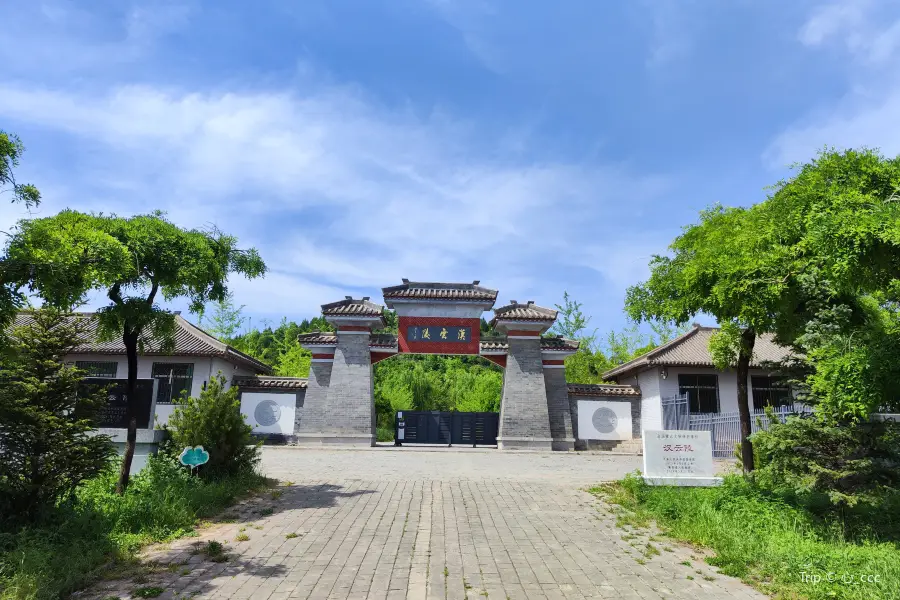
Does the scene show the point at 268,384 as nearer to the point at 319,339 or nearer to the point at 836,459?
the point at 319,339

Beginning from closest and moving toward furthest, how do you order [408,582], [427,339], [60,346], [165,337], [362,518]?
[408,582] < [60,346] < [362,518] < [165,337] < [427,339]

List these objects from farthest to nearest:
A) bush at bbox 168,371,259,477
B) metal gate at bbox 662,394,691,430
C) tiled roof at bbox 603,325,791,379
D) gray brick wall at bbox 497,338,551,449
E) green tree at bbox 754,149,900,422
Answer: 1. tiled roof at bbox 603,325,791,379
2. gray brick wall at bbox 497,338,551,449
3. metal gate at bbox 662,394,691,430
4. bush at bbox 168,371,259,477
5. green tree at bbox 754,149,900,422

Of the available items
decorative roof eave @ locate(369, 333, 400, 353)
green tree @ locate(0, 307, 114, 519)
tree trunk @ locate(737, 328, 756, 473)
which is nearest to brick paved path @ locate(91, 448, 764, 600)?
green tree @ locate(0, 307, 114, 519)

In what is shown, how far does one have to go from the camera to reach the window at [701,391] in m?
20.1

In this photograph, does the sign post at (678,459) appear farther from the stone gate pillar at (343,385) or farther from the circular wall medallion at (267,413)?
the circular wall medallion at (267,413)

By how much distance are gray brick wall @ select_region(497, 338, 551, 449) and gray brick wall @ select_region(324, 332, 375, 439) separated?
4.79 meters

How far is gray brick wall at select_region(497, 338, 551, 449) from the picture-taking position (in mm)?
19234

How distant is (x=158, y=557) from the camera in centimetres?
530

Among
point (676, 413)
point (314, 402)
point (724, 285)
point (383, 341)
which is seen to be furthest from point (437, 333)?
point (724, 285)

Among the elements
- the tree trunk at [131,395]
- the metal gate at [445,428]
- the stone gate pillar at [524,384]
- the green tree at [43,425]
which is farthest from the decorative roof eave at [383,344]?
the green tree at [43,425]

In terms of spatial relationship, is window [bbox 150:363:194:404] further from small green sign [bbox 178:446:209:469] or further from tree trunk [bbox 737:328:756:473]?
tree trunk [bbox 737:328:756:473]

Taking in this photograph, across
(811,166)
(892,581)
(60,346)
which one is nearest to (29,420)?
(60,346)

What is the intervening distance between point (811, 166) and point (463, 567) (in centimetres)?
588

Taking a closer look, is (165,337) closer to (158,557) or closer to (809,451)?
(158,557)
